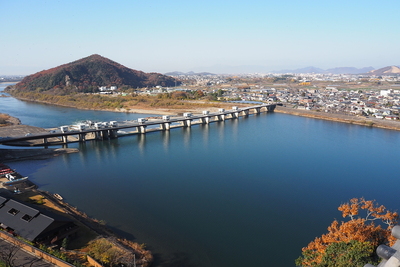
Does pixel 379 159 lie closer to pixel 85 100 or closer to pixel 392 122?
pixel 392 122

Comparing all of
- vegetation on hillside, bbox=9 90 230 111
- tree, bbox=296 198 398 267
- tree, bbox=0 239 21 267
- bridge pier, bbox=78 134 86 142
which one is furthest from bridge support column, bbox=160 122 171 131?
tree, bbox=296 198 398 267

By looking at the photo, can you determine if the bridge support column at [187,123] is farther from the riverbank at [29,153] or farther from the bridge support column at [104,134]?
the riverbank at [29,153]

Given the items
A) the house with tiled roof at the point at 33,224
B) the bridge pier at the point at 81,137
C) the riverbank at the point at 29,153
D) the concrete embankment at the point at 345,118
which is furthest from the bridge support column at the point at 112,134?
the concrete embankment at the point at 345,118

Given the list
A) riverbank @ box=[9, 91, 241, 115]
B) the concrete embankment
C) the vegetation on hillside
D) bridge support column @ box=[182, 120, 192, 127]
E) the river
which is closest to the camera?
the river

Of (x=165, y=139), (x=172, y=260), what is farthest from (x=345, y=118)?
(x=172, y=260)

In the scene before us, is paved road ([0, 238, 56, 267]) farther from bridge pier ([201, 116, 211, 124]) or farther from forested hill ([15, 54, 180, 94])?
forested hill ([15, 54, 180, 94])

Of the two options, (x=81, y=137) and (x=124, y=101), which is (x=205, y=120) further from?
(x=124, y=101)

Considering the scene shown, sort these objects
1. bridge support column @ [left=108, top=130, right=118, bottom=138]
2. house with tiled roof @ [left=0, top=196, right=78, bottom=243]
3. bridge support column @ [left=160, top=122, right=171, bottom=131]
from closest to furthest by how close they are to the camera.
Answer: house with tiled roof @ [left=0, top=196, right=78, bottom=243]
bridge support column @ [left=108, top=130, right=118, bottom=138]
bridge support column @ [left=160, top=122, right=171, bottom=131]
